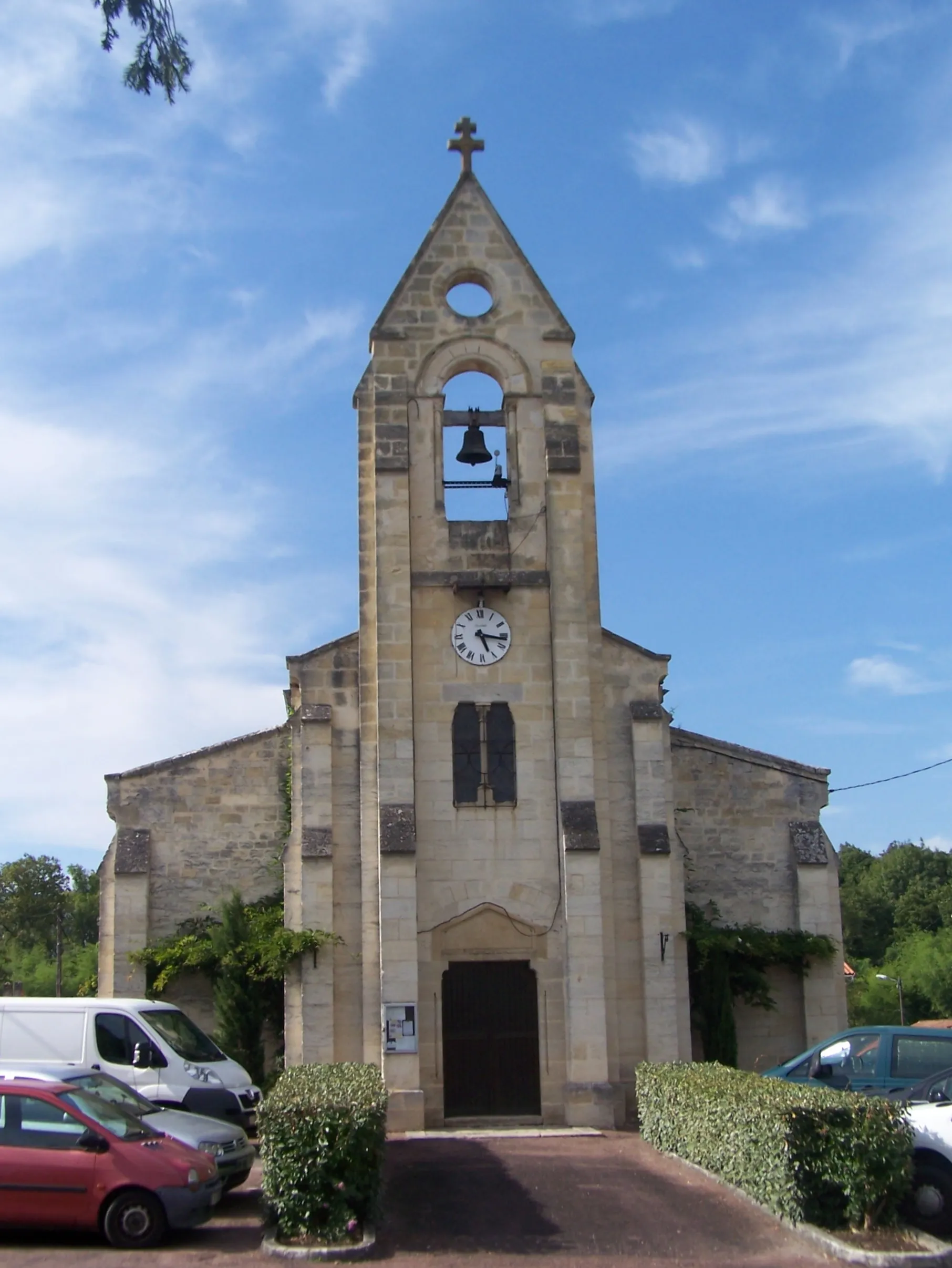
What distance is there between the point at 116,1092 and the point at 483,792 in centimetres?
807

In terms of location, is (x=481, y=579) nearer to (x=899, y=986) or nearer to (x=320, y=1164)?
(x=320, y=1164)

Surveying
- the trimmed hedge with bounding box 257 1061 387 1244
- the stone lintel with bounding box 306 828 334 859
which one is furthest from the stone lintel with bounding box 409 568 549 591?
the trimmed hedge with bounding box 257 1061 387 1244

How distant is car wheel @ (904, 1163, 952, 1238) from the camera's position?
12.7m

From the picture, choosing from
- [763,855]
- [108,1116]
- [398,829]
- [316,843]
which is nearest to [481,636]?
[398,829]

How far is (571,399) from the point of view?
71.3 ft

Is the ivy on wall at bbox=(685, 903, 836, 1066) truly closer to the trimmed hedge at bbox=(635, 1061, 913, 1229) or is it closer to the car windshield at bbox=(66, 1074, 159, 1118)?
the trimmed hedge at bbox=(635, 1061, 913, 1229)

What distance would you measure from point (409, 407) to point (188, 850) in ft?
27.6

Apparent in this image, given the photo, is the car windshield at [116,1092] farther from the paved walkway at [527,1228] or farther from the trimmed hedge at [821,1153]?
the trimmed hedge at [821,1153]

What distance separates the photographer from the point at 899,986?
208ft

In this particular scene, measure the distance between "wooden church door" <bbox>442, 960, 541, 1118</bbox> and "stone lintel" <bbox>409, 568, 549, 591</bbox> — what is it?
5475mm

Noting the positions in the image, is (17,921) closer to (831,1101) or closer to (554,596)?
(554,596)

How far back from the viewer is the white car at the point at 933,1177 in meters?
12.7

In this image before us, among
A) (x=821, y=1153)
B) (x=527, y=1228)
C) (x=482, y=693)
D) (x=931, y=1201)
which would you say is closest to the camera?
(x=821, y=1153)

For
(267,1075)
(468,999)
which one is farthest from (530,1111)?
(267,1075)
